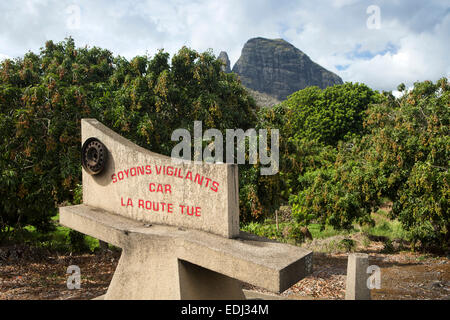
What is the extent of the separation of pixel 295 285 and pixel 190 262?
5258 millimetres

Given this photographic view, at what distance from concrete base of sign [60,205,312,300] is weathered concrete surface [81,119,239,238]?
0.72 feet

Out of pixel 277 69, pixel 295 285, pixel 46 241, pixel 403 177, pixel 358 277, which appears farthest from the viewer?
pixel 277 69

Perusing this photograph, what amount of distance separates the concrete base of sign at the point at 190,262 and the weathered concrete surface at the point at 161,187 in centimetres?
22

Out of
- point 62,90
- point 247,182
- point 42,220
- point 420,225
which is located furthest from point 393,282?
point 42,220

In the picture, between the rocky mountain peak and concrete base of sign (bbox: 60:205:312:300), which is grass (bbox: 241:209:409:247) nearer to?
concrete base of sign (bbox: 60:205:312:300)

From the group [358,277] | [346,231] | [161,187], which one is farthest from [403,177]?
[161,187]

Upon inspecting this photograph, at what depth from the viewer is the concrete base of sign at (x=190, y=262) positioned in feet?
15.9

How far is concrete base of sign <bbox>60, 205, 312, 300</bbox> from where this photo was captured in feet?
15.9

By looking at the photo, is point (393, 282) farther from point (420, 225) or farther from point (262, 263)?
point (262, 263)

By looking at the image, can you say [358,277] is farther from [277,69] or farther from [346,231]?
[277,69]

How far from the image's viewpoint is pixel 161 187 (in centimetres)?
624

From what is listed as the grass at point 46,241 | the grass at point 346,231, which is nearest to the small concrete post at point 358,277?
the grass at point 346,231

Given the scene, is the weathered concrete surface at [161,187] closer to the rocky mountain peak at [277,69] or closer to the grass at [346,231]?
the grass at [346,231]

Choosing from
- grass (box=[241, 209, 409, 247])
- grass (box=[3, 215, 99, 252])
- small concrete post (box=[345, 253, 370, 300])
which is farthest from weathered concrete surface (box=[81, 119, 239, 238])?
grass (box=[241, 209, 409, 247])
